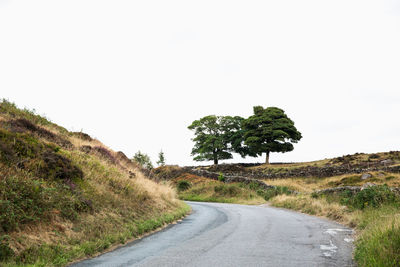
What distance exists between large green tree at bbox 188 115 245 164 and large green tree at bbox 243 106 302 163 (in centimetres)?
354

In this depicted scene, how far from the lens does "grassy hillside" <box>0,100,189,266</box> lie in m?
7.03

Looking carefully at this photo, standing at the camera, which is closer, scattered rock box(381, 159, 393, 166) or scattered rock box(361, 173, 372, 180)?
scattered rock box(361, 173, 372, 180)

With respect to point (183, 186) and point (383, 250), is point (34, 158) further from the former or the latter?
point (183, 186)

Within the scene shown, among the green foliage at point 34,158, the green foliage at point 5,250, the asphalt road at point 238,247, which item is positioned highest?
the green foliage at point 34,158

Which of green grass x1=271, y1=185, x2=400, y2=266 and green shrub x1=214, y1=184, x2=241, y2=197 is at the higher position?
green grass x1=271, y1=185, x2=400, y2=266

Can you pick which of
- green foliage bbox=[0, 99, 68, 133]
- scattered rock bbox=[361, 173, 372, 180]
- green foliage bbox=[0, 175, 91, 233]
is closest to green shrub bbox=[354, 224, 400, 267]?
green foliage bbox=[0, 175, 91, 233]

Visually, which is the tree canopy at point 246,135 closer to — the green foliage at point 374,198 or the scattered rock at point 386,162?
the scattered rock at point 386,162

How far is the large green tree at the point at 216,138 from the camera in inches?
2363

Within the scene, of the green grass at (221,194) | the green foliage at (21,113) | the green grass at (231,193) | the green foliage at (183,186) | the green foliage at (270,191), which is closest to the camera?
the green foliage at (21,113)

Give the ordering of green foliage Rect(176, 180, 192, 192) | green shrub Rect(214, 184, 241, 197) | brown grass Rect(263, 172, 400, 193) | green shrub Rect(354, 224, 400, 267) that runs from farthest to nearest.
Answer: green foliage Rect(176, 180, 192, 192)
green shrub Rect(214, 184, 241, 197)
brown grass Rect(263, 172, 400, 193)
green shrub Rect(354, 224, 400, 267)

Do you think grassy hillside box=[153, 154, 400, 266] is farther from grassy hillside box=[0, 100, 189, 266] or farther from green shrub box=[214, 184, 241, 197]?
grassy hillside box=[0, 100, 189, 266]

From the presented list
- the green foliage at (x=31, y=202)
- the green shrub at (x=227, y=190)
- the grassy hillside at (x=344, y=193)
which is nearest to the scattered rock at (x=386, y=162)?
the grassy hillside at (x=344, y=193)

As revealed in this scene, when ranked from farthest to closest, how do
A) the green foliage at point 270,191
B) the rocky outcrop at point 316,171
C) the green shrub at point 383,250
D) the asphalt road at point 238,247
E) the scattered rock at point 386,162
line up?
1. the scattered rock at point 386,162
2. the rocky outcrop at point 316,171
3. the green foliage at point 270,191
4. the asphalt road at point 238,247
5. the green shrub at point 383,250

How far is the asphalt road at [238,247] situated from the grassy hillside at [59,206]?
2.55 feet
